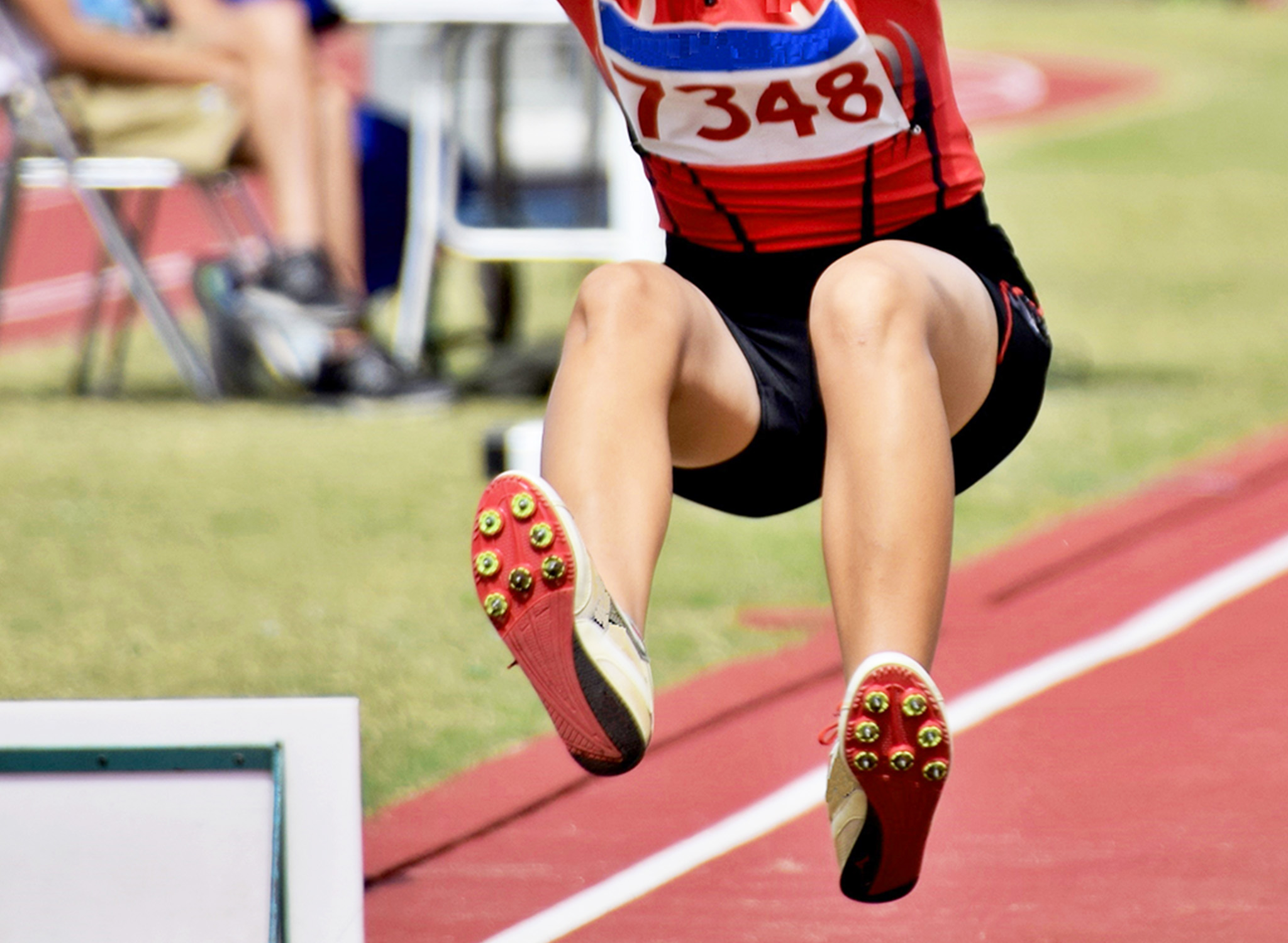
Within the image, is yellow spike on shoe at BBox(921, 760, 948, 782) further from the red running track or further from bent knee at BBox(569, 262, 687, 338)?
bent knee at BBox(569, 262, 687, 338)

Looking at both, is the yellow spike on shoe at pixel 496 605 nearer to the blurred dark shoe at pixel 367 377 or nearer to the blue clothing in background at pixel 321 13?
the blurred dark shoe at pixel 367 377

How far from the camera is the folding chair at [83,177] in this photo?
6.27 meters

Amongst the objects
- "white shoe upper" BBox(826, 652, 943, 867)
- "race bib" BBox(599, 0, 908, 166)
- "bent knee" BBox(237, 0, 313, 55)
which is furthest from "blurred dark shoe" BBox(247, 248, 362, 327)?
"white shoe upper" BBox(826, 652, 943, 867)

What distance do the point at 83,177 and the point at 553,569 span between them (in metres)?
4.63

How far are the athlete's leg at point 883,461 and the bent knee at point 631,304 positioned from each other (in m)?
0.17

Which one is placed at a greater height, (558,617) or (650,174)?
(650,174)

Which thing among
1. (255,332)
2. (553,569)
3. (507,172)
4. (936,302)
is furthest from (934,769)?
(507,172)

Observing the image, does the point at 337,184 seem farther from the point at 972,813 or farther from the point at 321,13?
the point at 972,813

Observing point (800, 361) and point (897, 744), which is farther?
point (800, 361)

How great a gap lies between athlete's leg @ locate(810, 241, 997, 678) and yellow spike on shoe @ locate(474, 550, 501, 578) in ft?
1.29

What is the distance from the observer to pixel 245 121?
6.38 m

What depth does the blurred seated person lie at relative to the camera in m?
6.28

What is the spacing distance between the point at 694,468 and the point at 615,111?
12.8 feet

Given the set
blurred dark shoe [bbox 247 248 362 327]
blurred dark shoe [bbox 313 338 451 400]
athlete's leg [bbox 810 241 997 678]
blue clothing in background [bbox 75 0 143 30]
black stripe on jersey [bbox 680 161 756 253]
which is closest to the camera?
athlete's leg [bbox 810 241 997 678]
